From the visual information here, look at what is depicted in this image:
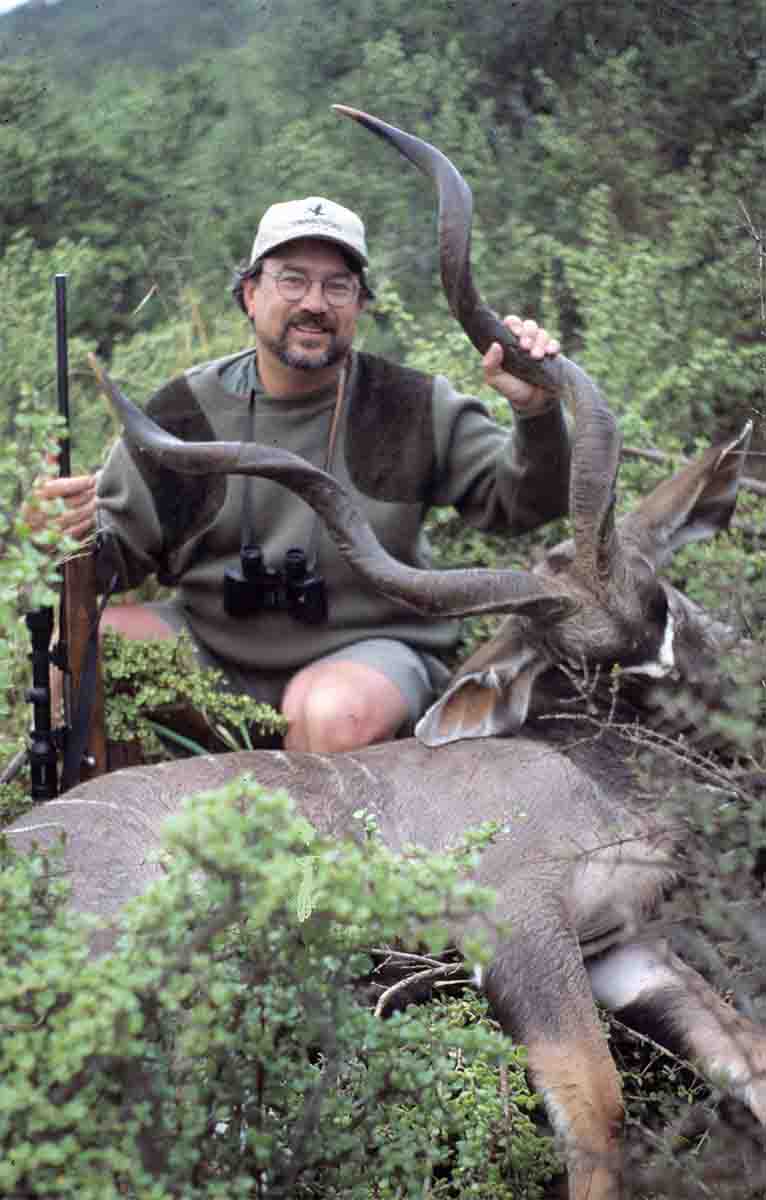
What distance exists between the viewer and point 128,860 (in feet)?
11.6

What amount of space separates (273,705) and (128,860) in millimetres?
1160

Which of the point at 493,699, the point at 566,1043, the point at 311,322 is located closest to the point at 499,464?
the point at 311,322

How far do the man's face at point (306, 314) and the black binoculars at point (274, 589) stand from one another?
0.55 metres

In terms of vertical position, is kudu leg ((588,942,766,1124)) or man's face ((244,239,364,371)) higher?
man's face ((244,239,364,371))

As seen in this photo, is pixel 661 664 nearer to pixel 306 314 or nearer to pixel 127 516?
pixel 306 314

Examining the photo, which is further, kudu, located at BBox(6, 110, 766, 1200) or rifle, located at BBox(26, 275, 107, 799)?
rifle, located at BBox(26, 275, 107, 799)

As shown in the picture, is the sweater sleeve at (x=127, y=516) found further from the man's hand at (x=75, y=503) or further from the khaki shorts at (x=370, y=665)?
the man's hand at (x=75, y=503)

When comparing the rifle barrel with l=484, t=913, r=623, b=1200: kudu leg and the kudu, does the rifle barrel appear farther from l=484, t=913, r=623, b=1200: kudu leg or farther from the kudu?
l=484, t=913, r=623, b=1200: kudu leg

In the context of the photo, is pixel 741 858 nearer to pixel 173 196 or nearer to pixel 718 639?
pixel 718 639

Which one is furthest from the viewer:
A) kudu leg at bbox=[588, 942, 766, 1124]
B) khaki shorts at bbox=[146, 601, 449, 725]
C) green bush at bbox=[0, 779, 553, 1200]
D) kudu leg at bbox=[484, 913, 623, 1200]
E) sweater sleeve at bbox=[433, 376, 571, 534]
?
khaki shorts at bbox=[146, 601, 449, 725]

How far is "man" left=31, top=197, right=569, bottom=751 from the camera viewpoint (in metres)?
4.55

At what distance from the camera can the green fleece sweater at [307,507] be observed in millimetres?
4578

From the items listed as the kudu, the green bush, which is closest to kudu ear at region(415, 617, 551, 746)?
the kudu

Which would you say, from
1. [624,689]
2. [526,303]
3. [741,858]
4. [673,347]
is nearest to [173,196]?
[526,303]
